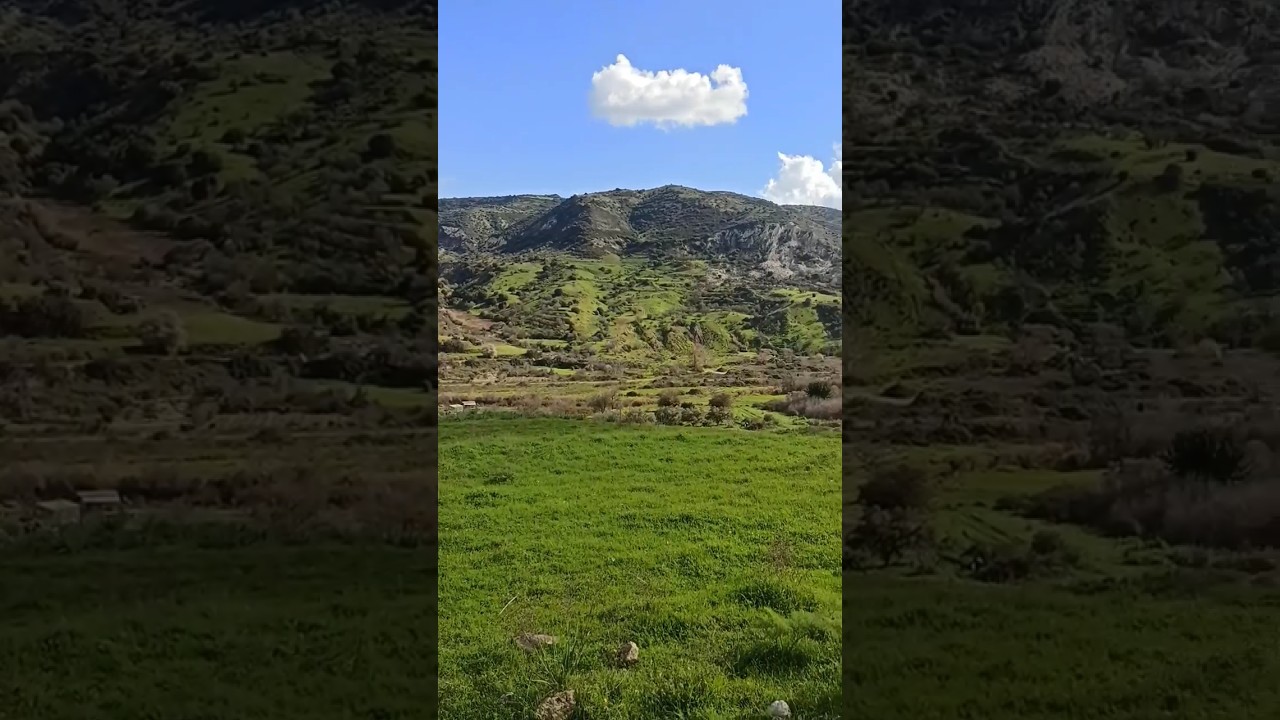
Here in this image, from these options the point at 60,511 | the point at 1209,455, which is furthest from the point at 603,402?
the point at 1209,455

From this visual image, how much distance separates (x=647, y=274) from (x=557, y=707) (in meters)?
11.5

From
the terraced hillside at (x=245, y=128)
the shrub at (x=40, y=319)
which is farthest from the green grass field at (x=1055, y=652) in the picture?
the shrub at (x=40, y=319)

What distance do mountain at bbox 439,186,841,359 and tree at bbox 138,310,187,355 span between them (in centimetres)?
831

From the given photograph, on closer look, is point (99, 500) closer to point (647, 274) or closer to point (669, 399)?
point (669, 399)

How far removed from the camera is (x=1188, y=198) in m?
2.76

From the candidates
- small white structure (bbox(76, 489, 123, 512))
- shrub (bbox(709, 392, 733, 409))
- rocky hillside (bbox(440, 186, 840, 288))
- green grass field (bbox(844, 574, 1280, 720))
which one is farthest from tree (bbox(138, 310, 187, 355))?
rocky hillside (bbox(440, 186, 840, 288))

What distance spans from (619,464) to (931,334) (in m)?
6.13

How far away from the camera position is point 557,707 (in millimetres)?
3309

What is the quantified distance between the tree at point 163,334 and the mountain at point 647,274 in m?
8.31

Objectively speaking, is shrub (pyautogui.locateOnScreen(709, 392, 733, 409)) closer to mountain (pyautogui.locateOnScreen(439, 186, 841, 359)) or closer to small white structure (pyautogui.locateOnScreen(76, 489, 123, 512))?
mountain (pyautogui.locateOnScreen(439, 186, 841, 359))

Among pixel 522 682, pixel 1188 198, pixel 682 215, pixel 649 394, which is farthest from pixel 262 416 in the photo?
pixel 682 215

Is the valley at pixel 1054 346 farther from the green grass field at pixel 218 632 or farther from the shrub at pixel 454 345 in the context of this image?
the shrub at pixel 454 345

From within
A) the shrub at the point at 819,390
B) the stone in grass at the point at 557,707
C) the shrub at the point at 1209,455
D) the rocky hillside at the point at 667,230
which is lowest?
the stone in grass at the point at 557,707

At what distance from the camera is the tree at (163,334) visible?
8.56 feet
